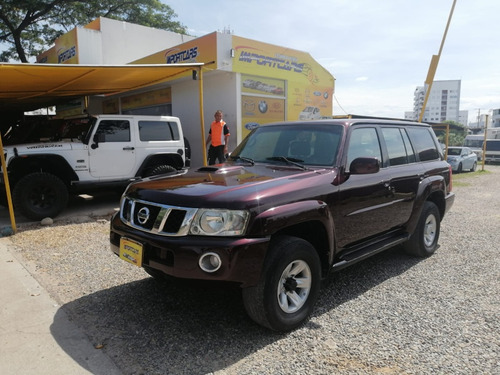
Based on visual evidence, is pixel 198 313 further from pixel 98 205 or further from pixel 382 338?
pixel 98 205

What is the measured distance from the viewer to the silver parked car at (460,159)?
18125mm

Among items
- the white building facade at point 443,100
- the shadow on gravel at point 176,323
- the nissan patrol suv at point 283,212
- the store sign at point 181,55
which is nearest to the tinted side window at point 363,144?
the nissan patrol suv at point 283,212

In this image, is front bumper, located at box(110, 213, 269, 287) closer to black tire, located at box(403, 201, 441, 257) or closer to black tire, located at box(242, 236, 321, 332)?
black tire, located at box(242, 236, 321, 332)

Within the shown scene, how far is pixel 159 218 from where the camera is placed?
285 cm

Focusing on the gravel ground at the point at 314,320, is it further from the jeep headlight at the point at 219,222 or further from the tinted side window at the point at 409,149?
the tinted side window at the point at 409,149

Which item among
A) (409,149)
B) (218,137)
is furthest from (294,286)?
(218,137)

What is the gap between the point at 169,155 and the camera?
8484mm

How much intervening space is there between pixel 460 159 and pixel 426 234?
1570 cm

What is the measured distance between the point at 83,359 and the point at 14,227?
428 cm

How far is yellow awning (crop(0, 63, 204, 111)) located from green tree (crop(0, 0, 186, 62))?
12.5 metres

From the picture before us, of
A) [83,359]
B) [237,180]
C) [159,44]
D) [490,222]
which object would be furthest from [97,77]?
[159,44]

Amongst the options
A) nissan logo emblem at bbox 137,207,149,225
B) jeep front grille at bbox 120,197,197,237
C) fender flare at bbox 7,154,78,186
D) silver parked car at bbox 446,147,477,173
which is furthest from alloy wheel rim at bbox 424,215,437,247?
silver parked car at bbox 446,147,477,173

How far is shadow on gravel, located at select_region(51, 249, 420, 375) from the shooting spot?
2.67m

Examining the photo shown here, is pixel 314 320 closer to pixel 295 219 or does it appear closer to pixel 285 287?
pixel 285 287
